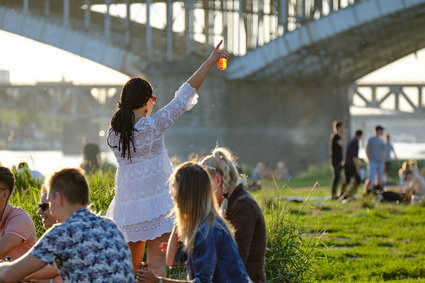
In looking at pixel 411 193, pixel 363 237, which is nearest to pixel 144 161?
pixel 363 237

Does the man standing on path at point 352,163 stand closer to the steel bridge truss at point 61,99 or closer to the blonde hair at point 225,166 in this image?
the blonde hair at point 225,166

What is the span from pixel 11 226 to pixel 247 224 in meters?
1.33

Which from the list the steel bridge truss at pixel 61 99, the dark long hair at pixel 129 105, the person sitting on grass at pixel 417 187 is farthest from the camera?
the steel bridge truss at pixel 61 99

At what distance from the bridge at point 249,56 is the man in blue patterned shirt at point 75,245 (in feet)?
76.9

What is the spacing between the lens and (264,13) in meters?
30.8

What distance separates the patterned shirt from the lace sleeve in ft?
4.62

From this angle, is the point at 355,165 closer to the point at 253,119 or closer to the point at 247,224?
the point at 247,224

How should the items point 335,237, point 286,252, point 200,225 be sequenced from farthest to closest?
1. point 335,237
2. point 286,252
3. point 200,225

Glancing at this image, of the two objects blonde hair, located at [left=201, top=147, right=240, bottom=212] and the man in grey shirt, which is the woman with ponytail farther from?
the man in grey shirt

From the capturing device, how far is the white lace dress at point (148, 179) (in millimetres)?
5645

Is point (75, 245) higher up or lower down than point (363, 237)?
higher up

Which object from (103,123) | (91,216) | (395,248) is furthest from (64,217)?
(103,123)

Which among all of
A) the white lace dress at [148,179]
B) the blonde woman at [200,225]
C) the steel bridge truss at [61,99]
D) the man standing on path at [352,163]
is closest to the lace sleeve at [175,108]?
the white lace dress at [148,179]

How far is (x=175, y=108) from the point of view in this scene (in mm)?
5660
